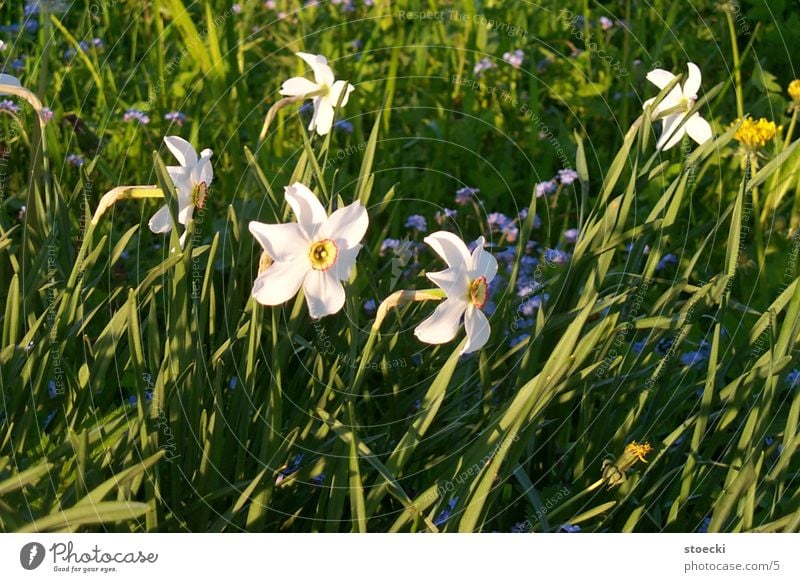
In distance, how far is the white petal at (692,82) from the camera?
1402 mm

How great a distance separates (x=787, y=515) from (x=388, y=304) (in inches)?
23.8

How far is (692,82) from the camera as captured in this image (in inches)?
55.6

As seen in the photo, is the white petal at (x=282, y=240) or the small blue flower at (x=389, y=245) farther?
the small blue flower at (x=389, y=245)

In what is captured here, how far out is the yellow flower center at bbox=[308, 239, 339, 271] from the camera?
107 cm

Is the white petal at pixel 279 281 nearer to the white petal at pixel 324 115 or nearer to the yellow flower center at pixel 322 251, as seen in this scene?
the yellow flower center at pixel 322 251

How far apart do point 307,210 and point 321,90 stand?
1.17 ft

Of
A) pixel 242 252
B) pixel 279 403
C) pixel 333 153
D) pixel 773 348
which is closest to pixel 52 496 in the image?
pixel 279 403

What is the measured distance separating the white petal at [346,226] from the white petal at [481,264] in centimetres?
13

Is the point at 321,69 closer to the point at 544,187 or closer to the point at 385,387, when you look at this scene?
the point at 385,387

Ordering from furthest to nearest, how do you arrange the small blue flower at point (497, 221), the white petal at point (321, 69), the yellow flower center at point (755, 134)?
1. the small blue flower at point (497, 221)
2. the yellow flower center at point (755, 134)
3. the white petal at point (321, 69)

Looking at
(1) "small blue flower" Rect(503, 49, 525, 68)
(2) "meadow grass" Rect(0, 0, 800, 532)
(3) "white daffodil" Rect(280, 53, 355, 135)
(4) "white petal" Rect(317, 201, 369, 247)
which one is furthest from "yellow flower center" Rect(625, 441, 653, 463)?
(1) "small blue flower" Rect(503, 49, 525, 68)

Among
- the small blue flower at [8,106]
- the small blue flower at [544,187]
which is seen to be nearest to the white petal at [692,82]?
the small blue flower at [544,187]
